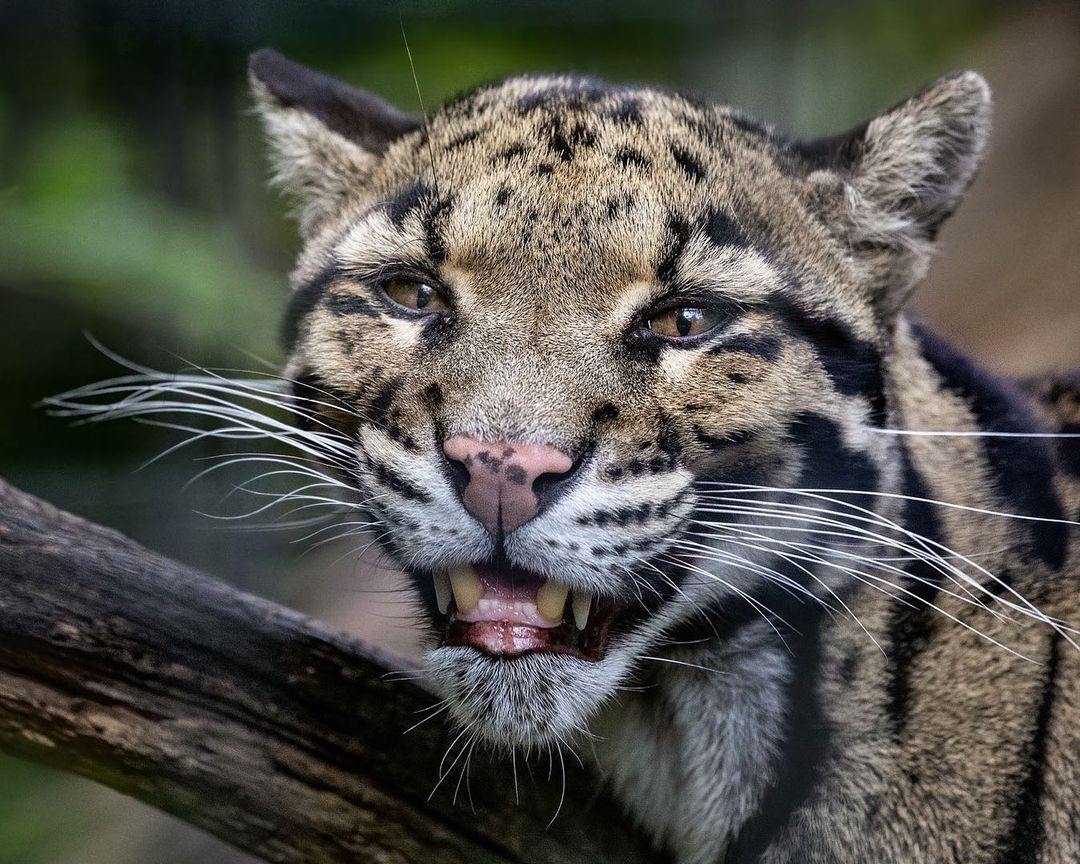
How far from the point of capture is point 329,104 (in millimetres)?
3096

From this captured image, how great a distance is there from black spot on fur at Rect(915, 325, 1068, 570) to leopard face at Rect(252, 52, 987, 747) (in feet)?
0.99

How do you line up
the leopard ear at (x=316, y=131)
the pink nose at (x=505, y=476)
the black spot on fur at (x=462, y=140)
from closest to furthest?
1. the pink nose at (x=505, y=476)
2. the black spot on fur at (x=462, y=140)
3. the leopard ear at (x=316, y=131)

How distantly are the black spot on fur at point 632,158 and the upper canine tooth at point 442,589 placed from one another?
3.09 feet

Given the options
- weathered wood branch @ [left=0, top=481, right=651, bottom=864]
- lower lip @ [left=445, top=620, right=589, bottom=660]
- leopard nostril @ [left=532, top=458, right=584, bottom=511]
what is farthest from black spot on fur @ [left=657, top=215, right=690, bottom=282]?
weathered wood branch @ [left=0, top=481, right=651, bottom=864]

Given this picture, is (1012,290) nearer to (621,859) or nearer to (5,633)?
(621,859)

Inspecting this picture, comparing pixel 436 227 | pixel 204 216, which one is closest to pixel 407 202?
pixel 436 227

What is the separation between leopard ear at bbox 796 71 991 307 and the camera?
2607 mm

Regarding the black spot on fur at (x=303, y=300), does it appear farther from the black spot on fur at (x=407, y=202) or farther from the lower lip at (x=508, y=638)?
the lower lip at (x=508, y=638)

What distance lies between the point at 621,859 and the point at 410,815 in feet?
1.60

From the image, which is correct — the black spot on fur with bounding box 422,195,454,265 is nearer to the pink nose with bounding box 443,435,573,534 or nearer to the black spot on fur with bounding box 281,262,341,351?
the black spot on fur with bounding box 281,262,341,351

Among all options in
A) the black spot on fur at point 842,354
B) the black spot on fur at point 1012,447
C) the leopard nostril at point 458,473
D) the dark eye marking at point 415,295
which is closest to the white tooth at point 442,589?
the leopard nostril at point 458,473

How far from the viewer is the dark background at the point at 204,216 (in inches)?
186

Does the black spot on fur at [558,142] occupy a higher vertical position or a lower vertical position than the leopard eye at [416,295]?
higher

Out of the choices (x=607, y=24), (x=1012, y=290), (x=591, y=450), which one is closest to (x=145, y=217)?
(x=607, y=24)
